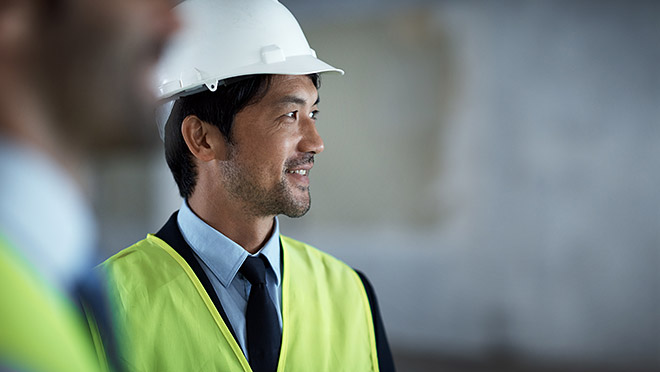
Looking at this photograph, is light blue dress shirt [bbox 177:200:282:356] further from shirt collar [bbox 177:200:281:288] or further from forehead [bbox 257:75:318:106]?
forehead [bbox 257:75:318:106]

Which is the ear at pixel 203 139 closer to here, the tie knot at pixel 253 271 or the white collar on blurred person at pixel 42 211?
the tie knot at pixel 253 271

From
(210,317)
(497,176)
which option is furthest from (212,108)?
(497,176)

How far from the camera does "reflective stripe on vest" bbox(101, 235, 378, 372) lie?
1.05 metres

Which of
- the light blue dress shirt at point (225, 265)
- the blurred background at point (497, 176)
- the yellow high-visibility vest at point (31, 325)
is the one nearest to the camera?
the yellow high-visibility vest at point (31, 325)

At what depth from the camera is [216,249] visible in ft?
3.89

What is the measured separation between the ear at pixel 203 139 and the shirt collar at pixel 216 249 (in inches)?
5.3

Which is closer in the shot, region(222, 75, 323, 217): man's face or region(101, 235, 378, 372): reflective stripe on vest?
region(101, 235, 378, 372): reflective stripe on vest

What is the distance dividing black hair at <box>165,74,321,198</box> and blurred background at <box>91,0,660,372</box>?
9.83 feet

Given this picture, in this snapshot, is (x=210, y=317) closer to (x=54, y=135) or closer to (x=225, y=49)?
(x=225, y=49)

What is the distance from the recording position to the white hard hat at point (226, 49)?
1184mm

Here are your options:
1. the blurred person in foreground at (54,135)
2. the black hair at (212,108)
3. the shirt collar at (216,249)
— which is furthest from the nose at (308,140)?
the blurred person in foreground at (54,135)

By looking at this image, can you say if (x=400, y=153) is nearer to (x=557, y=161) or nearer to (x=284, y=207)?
(x=557, y=161)

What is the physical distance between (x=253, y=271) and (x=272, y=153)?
26 centimetres

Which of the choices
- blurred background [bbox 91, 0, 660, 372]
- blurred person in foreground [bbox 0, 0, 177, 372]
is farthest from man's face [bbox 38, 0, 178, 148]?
blurred background [bbox 91, 0, 660, 372]
